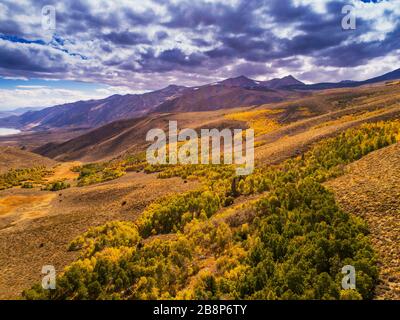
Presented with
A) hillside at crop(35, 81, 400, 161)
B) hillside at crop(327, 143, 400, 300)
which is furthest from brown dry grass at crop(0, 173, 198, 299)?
hillside at crop(327, 143, 400, 300)

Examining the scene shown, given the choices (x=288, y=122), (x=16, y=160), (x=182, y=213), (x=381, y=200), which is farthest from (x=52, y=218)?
(x=16, y=160)

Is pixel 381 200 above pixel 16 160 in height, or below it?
below

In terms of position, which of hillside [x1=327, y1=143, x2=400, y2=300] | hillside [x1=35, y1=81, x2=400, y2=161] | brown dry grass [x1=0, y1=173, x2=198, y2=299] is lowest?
brown dry grass [x1=0, y1=173, x2=198, y2=299]

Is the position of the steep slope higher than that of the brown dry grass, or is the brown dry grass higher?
the steep slope

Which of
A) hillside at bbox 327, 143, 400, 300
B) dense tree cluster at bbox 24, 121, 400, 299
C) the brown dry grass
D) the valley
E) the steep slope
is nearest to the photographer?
hillside at bbox 327, 143, 400, 300

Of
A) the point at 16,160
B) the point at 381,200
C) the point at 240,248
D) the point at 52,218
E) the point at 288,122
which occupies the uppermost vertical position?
the point at 288,122

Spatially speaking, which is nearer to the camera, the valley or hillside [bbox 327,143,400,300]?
hillside [bbox 327,143,400,300]

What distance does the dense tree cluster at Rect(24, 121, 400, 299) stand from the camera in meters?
12.3

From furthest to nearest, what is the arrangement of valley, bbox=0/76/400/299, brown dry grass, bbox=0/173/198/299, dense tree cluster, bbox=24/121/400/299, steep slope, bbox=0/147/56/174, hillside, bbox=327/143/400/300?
1. steep slope, bbox=0/147/56/174
2. brown dry grass, bbox=0/173/198/299
3. valley, bbox=0/76/400/299
4. dense tree cluster, bbox=24/121/400/299
5. hillside, bbox=327/143/400/300

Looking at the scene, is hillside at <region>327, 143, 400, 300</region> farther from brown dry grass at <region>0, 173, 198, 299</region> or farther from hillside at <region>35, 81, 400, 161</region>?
brown dry grass at <region>0, 173, 198, 299</region>

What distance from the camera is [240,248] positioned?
1622cm

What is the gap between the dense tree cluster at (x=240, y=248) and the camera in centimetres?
1233

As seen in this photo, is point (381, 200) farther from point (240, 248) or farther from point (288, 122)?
point (288, 122)
